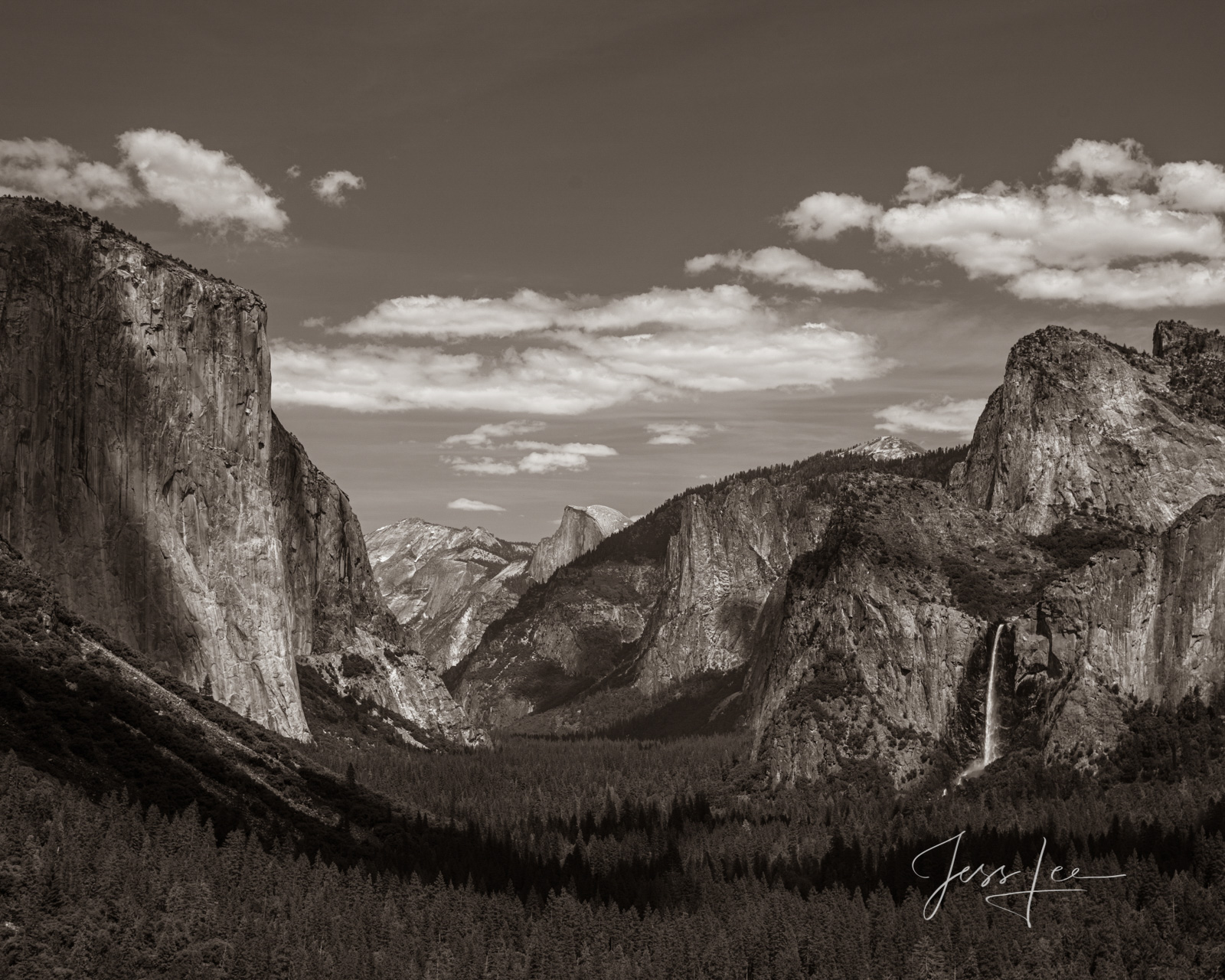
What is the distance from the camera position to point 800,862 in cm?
16775

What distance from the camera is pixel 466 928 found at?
12900cm

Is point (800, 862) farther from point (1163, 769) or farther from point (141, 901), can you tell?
point (141, 901)

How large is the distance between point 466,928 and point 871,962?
35021mm

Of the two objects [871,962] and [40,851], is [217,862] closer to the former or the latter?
[40,851]

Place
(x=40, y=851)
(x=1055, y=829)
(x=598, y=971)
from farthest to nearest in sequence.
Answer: (x=1055, y=829)
(x=598, y=971)
(x=40, y=851)

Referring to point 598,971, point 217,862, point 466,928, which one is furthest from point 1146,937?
point 217,862

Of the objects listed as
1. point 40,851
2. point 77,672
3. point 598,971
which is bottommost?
point 598,971

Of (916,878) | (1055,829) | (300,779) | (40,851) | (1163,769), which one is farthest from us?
(1163,769)

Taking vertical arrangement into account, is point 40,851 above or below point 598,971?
above

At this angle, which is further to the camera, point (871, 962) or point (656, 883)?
point (656, 883)
